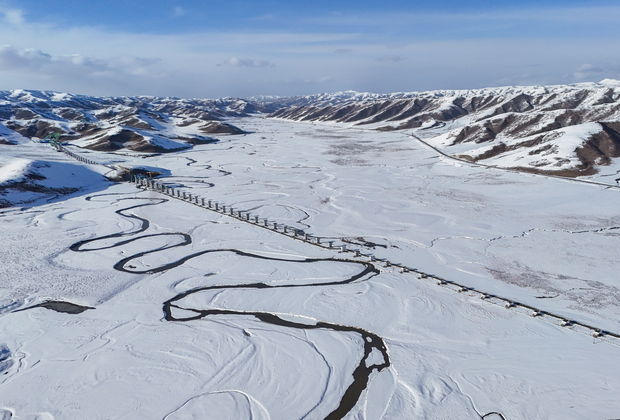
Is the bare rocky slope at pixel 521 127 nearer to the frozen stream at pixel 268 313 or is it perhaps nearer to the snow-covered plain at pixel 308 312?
the snow-covered plain at pixel 308 312

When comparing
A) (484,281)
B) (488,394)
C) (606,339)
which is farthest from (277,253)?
(606,339)

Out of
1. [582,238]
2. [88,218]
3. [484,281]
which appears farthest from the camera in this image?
[88,218]

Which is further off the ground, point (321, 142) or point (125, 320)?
point (321, 142)

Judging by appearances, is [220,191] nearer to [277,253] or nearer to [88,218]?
[88,218]

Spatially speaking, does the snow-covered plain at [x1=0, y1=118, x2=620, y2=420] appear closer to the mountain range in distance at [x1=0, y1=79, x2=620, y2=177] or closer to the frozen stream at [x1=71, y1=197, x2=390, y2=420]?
the frozen stream at [x1=71, y1=197, x2=390, y2=420]

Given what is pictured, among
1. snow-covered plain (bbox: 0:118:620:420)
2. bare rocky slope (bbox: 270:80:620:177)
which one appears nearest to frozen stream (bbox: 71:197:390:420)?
snow-covered plain (bbox: 0:118:620:420)

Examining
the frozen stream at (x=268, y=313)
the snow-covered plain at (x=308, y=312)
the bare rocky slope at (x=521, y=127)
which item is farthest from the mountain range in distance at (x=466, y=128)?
the frozen stream at (x=268, y=313)
